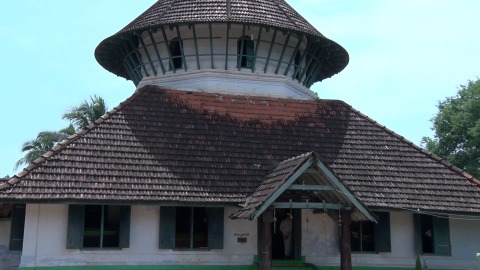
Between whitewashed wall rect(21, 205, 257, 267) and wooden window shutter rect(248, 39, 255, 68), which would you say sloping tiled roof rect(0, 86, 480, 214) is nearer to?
whitewashed wall rect(21, 205, 257, 267)

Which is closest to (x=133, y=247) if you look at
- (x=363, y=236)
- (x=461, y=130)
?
(x=363, y=236)

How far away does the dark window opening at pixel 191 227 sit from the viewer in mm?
15109

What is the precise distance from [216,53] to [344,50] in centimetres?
454

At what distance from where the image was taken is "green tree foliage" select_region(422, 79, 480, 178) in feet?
105

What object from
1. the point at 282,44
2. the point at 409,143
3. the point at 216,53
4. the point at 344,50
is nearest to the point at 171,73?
the point at 216,53

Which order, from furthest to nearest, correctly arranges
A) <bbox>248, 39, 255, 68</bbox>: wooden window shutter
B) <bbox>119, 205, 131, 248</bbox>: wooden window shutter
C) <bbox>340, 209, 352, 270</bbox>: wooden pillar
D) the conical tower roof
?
<bbox>248, 39, 255, 68</bbox>: wooden window shutter, the conical tower roof, <bbox>119, 205, 131, 248</bbox>: wooden window shutter, <bbox>340, 209, 352, 270</bbox>: wooden pillar

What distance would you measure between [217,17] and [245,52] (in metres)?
1.42

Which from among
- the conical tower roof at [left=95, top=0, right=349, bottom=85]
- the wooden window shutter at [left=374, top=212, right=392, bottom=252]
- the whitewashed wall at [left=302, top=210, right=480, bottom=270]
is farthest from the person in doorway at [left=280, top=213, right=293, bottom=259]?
the conical tower roof at [left=95, top=0, right=349, bottom=85]

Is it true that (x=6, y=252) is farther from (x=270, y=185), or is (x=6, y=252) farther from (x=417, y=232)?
(x=417, y=232)

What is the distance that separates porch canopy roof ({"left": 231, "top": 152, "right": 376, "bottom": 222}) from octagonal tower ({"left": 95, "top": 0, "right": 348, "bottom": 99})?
5116mm

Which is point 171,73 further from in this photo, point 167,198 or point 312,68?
point 167,198

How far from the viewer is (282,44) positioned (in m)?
19.4

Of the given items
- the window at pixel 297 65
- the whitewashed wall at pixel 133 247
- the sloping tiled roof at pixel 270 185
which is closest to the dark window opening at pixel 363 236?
the whitewashed wall at pixel 133 247

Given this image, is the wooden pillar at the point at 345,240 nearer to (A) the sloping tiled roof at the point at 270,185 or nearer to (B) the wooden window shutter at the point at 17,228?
(A) the sloping tiled roof at the point at 270,185
